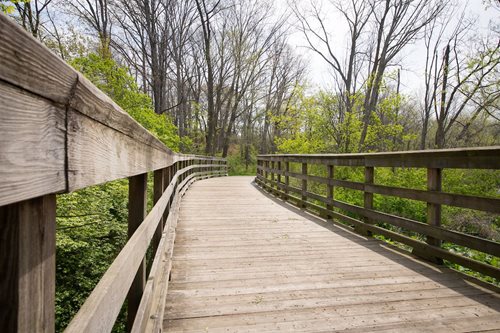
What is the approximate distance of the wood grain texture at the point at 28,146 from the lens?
511 mm

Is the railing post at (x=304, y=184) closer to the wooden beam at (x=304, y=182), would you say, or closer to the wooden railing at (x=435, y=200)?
the wooden beam at (x=304, y=182)

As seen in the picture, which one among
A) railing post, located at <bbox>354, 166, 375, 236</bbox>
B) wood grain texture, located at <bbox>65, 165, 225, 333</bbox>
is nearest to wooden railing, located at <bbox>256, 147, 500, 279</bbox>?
railing post, located at <bbox>354, 166, 375, 236</bbox>

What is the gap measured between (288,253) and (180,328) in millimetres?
1855

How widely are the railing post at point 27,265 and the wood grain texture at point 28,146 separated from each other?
0.05 m

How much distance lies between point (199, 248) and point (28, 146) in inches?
135

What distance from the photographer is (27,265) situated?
0.60 m

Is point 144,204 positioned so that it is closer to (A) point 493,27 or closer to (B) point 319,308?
(B) point 319,308

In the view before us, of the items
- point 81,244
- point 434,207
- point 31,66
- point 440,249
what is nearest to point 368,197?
point 434,207

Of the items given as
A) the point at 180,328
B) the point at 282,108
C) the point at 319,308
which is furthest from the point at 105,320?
the point at 282,108

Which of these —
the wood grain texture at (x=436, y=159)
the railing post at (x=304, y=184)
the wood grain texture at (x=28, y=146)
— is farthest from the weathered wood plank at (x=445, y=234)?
the wood grain texture at (x=28, y=146)

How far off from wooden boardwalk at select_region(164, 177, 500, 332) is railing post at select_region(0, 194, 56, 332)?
1.68 metres

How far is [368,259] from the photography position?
363 centimetres

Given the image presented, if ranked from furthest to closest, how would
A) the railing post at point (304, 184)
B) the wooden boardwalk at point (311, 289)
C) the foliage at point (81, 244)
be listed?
the railing post at point (304, 184)
the foliage at point (81, 244)
the wooden boardwalk at point (311, 289)

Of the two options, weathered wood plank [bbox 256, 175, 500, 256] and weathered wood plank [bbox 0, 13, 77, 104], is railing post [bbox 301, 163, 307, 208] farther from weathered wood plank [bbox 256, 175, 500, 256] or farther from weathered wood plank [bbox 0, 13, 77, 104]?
weathered wood plank [bbox 0, 13, 77, 104]
